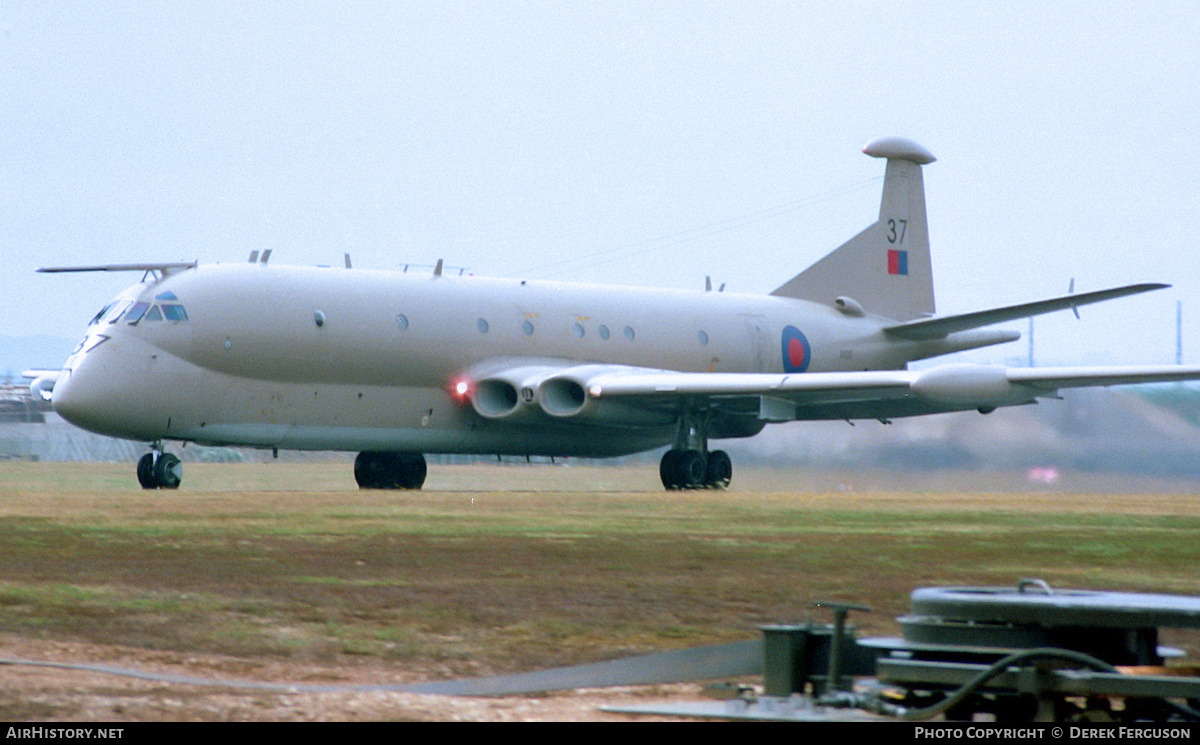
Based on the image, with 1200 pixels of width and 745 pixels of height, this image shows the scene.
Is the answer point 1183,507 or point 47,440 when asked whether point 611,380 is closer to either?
point 1183,507

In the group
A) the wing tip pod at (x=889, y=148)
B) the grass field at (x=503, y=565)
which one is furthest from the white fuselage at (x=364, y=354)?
the wing tip pod at (x=889, y=148)

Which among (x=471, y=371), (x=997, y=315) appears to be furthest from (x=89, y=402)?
(x=997, y=315)

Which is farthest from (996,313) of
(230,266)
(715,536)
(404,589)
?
(404,589)

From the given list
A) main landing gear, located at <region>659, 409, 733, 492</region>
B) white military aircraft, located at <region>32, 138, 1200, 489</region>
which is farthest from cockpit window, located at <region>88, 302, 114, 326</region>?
main landing gear, located at <region>659, 409, 733, 492</region>

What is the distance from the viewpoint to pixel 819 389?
22469mm

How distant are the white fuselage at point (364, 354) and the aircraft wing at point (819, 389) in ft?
2.47

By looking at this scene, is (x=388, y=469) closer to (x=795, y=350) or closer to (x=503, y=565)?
(x=795, y=350)

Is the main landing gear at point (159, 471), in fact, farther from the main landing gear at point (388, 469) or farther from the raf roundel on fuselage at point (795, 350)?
the raf roundel on fuselage at point (795, 350)

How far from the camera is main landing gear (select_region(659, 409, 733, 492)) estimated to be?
23984 mm

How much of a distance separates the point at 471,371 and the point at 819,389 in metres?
4.97

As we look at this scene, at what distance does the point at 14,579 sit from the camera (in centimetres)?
927

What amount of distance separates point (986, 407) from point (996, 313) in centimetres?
386

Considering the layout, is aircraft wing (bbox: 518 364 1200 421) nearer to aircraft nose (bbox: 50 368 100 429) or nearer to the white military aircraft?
the white military aircraft

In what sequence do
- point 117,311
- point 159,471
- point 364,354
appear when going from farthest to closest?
point 364,354, point 117,311, point 159,471
